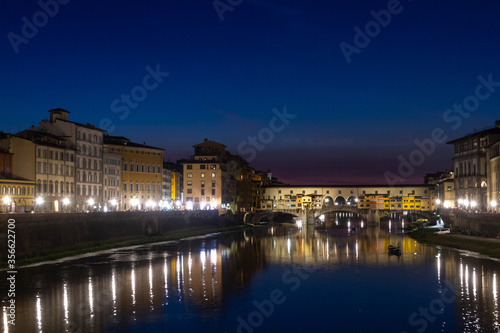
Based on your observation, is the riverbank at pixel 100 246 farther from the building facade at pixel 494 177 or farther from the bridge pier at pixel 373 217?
the bridge pier at pixel 373 217

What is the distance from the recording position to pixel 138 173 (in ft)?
293

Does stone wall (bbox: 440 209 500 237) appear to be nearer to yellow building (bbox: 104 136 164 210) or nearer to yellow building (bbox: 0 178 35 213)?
yellow building (bbox: 104 136 164 210)

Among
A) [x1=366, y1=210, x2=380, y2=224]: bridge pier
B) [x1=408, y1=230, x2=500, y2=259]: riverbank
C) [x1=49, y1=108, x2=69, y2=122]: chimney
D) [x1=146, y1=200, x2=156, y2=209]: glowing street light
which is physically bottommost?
[x1=366, y1=210, x2=380, y2=224]: bridge pier

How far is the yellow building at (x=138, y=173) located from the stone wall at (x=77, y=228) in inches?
377

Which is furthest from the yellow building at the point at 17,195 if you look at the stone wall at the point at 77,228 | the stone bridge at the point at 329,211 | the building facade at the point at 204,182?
the stone bridge at the point at 329,211

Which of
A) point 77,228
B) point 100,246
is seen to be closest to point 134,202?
point 100,246

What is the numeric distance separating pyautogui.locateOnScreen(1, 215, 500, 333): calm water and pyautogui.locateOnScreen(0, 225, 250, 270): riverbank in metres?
1.90

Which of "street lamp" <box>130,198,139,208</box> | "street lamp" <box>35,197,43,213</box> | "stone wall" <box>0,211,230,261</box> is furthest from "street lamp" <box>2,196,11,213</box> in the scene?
"street lamp" <box>130,198,139,208</box>

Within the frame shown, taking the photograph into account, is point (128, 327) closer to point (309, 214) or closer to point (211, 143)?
point (211, 143)

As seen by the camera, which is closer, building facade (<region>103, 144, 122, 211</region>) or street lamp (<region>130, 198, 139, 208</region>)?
building facade (<region>103, 144, 122, 211</region>)

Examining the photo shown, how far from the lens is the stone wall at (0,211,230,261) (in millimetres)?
41562

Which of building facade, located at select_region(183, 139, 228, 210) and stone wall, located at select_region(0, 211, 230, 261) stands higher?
building facade, located at select_region(183, 139, 228, 210)

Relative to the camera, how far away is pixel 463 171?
288 ft

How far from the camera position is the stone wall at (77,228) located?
41.6m
